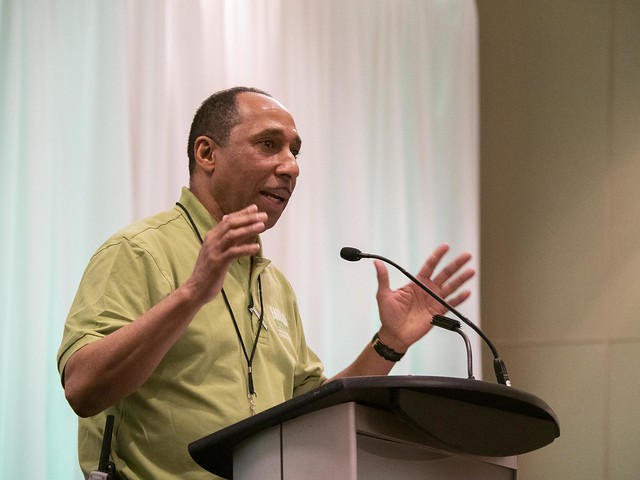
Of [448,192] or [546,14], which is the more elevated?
[546,14]

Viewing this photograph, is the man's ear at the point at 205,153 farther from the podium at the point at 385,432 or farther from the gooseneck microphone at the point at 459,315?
the podium at the point at 385,432

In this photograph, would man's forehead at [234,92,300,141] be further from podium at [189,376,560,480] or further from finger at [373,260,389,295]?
podium at [189,376,560,480]

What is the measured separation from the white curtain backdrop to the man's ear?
2.31ft

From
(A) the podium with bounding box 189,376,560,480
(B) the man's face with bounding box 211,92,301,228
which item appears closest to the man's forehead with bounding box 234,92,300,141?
(B) the man's face with bounding box 211,92,301,228

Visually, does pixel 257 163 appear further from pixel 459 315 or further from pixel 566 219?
pixel 566 219

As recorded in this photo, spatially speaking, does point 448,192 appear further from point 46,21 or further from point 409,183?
point 46,21

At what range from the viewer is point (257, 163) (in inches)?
85.5

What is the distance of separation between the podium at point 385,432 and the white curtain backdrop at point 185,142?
125 cm

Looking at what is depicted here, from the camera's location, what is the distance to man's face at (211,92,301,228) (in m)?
2.17

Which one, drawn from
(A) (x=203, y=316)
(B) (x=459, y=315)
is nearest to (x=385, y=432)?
(B) (x=459, y=315)

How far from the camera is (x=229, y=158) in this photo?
2191mm

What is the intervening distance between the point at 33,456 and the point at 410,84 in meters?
2.20

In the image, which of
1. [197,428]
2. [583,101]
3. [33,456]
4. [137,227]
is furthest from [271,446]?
[583,101]

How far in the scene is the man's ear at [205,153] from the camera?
2.23 metres
